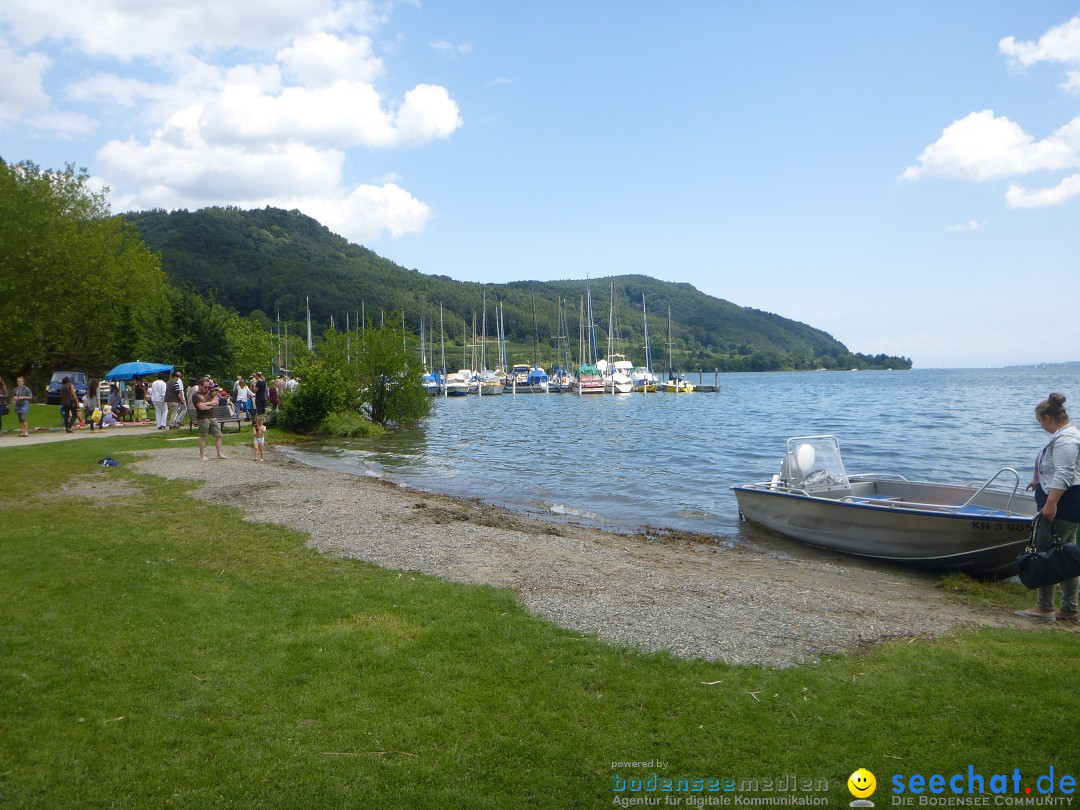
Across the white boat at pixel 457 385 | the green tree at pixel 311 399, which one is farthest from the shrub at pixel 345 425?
the white boat at pixel 457 385

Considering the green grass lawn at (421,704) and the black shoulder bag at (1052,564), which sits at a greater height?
the black shoulder bag at (1052,564)

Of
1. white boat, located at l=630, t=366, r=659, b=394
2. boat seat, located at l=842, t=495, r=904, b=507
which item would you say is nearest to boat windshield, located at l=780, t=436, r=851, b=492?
boat seat, located at l=842, t=495, r=904, b=507

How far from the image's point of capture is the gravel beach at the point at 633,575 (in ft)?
23.2

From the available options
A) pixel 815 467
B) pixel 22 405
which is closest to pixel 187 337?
→ pixel 22 405

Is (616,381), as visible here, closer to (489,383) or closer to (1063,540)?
(489,383)

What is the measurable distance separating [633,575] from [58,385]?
131ft

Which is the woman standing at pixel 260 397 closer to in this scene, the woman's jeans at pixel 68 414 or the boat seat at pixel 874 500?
the woman's jeans at pixel 68 414

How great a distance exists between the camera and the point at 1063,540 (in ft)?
25.2

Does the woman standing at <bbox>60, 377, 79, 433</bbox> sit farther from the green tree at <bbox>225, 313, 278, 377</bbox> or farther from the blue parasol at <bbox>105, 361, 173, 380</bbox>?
the green tree at <bbox>225, 313, 278, 377</bbox>

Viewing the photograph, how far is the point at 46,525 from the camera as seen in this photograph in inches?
414

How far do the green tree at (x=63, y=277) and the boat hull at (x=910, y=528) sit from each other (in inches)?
1429

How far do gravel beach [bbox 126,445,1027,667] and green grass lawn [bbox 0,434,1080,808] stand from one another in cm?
52

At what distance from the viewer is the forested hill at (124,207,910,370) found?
120 metres

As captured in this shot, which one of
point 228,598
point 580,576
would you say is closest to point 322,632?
point 228,598
